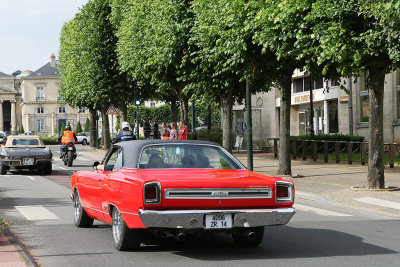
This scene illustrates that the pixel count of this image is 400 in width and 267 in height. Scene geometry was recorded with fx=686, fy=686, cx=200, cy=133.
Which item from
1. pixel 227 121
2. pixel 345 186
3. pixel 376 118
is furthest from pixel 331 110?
pixel 376 118

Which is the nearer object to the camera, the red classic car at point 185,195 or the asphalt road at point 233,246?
the red classic car at point 185,195

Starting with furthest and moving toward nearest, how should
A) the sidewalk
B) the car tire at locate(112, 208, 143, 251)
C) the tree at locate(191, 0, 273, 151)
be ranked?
the tree at locate(191, 0, 273, 151) < the sidewalk < the car tire at locate(112, 208, 143, 251)

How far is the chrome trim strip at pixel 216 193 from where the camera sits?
757 centimetres

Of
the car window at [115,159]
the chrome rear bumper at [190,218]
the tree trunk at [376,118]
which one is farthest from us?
the tree trunk at [376,118]

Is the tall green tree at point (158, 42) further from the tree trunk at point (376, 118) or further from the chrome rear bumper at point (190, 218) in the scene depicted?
the chrome rear bumper at point (190, 218)

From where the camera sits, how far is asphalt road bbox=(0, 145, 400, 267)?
777cm

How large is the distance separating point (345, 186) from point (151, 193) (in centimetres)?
1142

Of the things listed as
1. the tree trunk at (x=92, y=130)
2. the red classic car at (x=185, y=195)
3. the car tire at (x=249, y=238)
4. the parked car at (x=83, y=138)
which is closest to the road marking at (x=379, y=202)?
the car tire at (x=249, y=238)

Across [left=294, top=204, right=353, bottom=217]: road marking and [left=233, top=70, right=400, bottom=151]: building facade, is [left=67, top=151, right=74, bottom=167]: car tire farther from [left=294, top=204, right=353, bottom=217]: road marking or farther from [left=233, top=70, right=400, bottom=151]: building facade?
[left=294, top=204, right=353, bottom=217]: road marking

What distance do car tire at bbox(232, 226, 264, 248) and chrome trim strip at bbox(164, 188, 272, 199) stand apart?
0.73 m

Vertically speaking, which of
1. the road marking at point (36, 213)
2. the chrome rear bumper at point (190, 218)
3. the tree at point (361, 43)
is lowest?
the road marking at point (36, 213)

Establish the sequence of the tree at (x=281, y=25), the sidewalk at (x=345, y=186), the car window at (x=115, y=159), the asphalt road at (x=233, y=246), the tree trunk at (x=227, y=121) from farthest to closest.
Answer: the tree trunk at (x=227, y=121) < the tree at (x=281, y=25) < the sidewalk at (x=345, y=186) < the car window at (x=115, y=159) < the asphalt road at (x=233, y=246)

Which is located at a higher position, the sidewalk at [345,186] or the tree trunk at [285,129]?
the tree trunk at [285,129]

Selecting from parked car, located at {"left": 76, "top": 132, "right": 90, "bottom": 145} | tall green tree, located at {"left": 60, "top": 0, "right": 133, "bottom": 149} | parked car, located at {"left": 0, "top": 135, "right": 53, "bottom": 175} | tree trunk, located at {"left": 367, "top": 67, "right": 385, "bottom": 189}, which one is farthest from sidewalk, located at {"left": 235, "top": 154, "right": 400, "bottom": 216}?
parked car, located at {"left": 76, "top": 132, "right": 90, "bottom": 145}
